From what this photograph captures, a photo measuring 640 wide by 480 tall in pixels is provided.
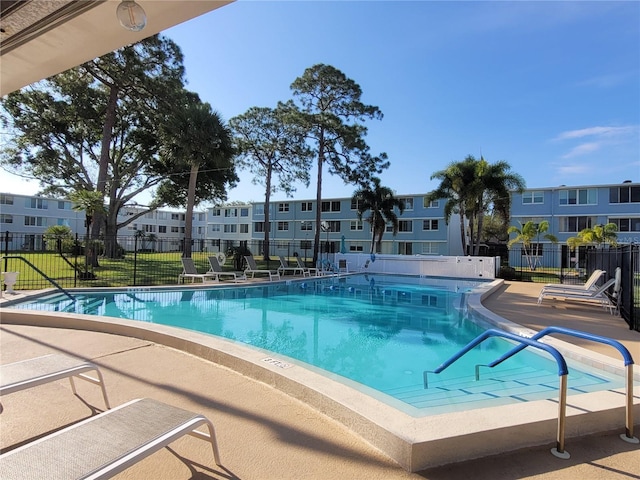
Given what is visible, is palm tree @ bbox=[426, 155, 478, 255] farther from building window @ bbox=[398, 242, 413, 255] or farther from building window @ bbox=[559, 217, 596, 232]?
building window @ bbox=[559, 217, 596, 232]

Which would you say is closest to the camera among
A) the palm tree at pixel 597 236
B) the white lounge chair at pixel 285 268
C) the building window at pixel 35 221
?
the white lounge chair at pixel 285 268

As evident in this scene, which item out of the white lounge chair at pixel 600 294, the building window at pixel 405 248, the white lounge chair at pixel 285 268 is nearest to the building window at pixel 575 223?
the building window at pixel 405 248

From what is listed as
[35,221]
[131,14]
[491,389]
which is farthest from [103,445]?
[35,221]

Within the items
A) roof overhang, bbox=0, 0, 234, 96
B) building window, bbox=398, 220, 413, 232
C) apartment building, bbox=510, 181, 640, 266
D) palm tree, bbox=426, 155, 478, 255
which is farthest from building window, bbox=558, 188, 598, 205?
roof overhang, bbox=0, 0, 234, 96

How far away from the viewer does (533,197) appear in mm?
34906

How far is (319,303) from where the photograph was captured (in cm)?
1173

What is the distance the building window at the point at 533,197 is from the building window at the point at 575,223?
99.9 inches

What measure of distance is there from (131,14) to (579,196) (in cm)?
3954

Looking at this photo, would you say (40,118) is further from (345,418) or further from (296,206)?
(345,418)

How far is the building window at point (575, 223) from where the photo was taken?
32.8 metres

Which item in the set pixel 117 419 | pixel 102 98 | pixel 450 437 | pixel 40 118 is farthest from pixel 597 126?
pixel 40 118

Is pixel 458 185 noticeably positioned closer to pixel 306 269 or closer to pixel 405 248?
pixel 306 269

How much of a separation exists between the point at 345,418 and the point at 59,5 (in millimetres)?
3746

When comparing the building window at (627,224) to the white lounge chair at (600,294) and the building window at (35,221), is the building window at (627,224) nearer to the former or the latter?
the white lounge chair at (600,294)
